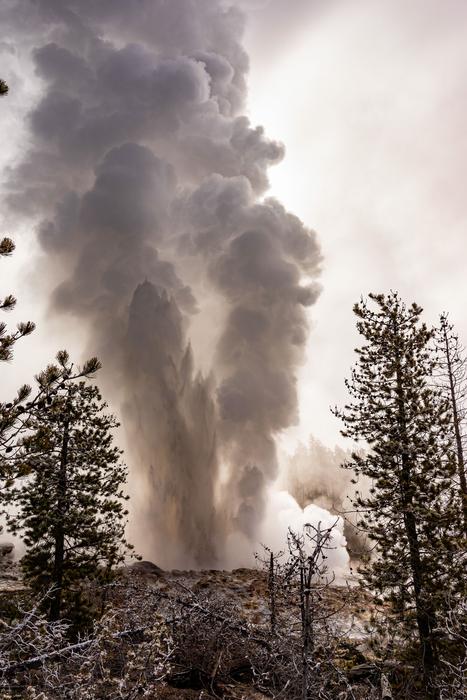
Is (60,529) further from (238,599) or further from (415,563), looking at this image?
(238,599)

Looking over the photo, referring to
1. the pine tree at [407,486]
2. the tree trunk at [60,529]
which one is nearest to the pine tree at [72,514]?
the tree trunk at [60,529]

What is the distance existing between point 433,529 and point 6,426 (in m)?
12.6

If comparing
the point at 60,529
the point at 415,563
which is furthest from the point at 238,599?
the point at 415,563

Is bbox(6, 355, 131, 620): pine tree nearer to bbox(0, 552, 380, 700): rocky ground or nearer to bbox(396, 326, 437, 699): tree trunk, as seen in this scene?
bbox(0, 552, 380, 700): rocky ground

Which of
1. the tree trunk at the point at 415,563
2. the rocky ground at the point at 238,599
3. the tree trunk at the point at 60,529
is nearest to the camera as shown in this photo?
the rocky ground at the point at 238,599

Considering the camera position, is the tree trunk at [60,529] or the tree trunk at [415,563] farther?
the tree trunk at [60,529]

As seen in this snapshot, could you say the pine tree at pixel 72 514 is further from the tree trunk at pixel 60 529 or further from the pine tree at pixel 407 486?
the pine tree at pixel 407 486

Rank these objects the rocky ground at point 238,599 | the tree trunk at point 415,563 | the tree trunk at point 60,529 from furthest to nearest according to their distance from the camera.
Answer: the tree trunk at point 60,529
the tree trunk at point 415,563
the rocky ground at point 238,599

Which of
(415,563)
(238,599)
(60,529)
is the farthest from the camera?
(238,599)

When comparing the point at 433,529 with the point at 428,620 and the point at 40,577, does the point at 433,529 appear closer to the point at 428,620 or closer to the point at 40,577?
the point at 428,620

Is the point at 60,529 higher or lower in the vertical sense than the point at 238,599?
higher

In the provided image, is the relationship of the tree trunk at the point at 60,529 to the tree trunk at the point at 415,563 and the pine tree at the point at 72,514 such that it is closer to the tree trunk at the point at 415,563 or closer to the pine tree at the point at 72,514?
the pine tree at the point at 72,514

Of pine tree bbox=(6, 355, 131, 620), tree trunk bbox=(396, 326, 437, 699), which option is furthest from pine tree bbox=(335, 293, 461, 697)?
pine tree bbox=(6, 355, 131, 620)

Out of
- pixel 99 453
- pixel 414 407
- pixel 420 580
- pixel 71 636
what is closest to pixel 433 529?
pixel 420 580
